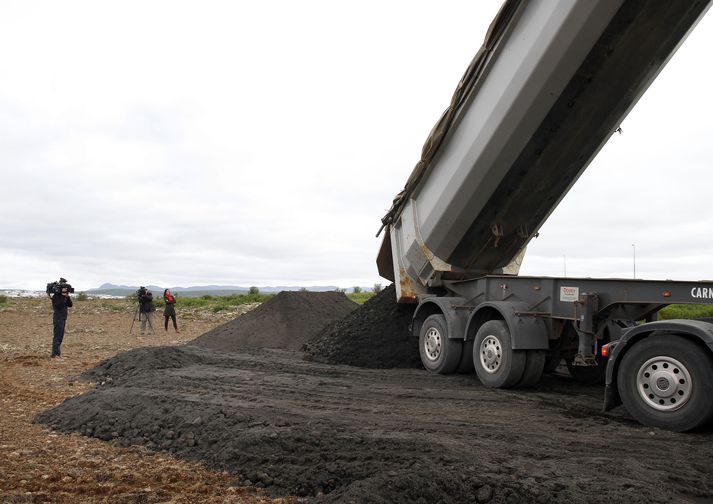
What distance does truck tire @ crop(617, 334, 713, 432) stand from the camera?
511 centimetres

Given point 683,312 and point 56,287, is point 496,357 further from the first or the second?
point 56,287

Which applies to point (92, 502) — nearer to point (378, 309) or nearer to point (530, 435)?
point (530, 435)

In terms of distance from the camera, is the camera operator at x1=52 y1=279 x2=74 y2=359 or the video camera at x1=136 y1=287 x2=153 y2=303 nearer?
the camera operator at x1=52 y1=279 x2=74 y2=359

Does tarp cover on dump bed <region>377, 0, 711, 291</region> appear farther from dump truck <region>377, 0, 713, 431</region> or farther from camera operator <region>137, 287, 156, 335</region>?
camera operator <region>137, 287, 156, 335</region>

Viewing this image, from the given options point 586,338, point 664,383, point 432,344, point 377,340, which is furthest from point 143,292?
point 664,383

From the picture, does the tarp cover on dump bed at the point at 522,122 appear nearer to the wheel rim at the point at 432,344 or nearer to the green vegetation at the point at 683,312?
the wheel rim at the point at 432,344

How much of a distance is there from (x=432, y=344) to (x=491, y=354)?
136 centimetres

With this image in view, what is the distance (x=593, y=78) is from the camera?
6.47m

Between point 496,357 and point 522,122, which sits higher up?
point 522,122

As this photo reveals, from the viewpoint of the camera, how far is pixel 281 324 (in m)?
15.2

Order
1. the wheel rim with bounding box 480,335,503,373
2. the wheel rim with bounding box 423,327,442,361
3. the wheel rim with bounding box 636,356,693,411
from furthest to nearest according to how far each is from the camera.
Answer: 1. the wheel rim with bounding box 423,327,442,361
2. the wheel rim with bounding box 480,335,503,373
3. the wheel rim with bounding box 636,356,693,411

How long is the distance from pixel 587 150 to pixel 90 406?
21.5 feet

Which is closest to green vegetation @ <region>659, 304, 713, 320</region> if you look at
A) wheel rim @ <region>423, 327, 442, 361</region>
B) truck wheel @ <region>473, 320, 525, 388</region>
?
truck wheel @ <region>473, 320, 525, 388</region>

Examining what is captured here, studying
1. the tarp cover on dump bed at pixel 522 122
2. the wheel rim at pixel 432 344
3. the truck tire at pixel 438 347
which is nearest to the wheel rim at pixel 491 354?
the truck tire at pixel 438 347
